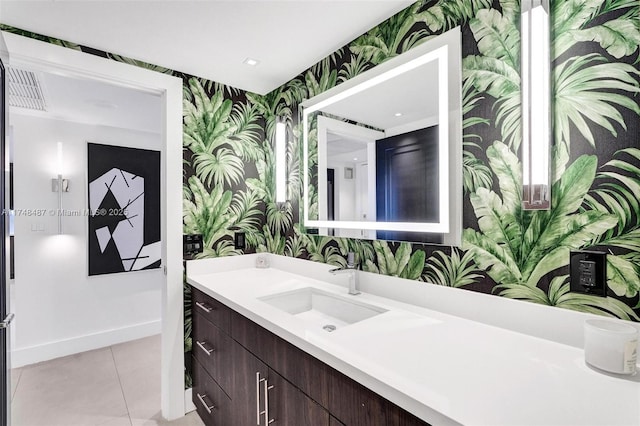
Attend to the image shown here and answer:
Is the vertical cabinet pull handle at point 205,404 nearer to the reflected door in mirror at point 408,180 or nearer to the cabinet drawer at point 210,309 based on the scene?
the cabinet drawer at point 210,309

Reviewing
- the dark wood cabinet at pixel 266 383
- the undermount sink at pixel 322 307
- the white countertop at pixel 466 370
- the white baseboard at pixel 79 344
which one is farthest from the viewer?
the white baseboard at pixel 79 344

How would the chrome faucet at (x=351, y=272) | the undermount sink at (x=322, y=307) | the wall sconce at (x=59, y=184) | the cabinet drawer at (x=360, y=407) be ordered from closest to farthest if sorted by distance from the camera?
the cabinet drawer at (x=360, y=407) < the undermount sink at (x=322, y=307) < the chrome faucet at (x=351, y=272) < the wall sconce at (x=59, y=184)

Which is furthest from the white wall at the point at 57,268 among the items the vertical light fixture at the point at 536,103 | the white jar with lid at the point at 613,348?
the white jar with lid at the point at 613,348

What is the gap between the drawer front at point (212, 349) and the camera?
5.43 feet

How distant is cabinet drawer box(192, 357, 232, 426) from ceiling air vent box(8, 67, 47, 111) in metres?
2.22

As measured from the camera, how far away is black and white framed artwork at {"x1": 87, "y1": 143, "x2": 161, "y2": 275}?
10.3ft

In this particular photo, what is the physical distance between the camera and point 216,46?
1.83m

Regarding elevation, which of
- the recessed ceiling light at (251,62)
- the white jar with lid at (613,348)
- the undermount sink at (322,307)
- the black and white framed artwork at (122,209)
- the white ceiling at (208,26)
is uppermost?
the white ceiling at (208,26)

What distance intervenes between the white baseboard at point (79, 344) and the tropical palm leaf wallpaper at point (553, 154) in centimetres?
266

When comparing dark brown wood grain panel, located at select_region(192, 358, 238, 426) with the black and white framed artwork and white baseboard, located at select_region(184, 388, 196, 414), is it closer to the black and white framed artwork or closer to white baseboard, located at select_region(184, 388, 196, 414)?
white baseboard, located at select_region(184, 388, 196, 414)

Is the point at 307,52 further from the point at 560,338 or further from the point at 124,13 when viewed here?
the point at 560,338

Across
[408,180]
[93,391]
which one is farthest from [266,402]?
[93,391]

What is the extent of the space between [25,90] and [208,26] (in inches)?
70.9

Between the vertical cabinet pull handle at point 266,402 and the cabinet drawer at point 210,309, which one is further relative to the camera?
the cabinet drawer at point 210,309
